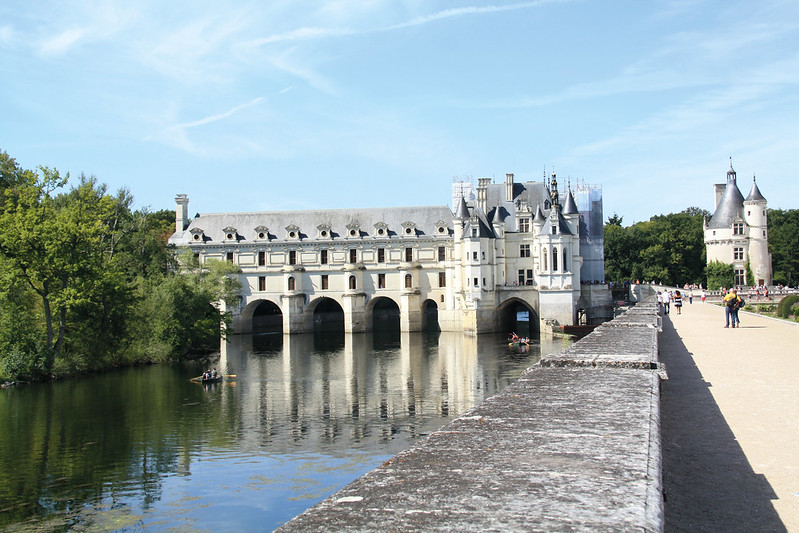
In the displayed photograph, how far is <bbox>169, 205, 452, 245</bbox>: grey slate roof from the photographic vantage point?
211 ft

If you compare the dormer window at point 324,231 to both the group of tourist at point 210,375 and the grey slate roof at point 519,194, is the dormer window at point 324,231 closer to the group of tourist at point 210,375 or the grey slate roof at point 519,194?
the grey slate roof at point 519,194

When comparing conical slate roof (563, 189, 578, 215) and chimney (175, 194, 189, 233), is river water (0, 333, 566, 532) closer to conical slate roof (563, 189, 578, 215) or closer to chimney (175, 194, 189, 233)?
conical slate roof (563, 189, 578, 215)

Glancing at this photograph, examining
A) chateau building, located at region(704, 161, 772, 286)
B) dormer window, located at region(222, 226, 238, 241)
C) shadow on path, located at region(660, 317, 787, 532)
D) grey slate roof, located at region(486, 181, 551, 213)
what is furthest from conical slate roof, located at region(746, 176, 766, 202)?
shadow on path, located at region(660, 317, 787, 532)

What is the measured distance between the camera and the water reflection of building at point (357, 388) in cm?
2356

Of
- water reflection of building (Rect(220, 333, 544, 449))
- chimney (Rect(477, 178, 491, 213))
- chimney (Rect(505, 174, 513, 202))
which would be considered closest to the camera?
water reflection of building (Rect(220, 333, 544, 449))

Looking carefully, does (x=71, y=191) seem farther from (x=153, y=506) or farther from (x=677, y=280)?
(x=677, y=280)

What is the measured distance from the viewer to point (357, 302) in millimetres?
62156

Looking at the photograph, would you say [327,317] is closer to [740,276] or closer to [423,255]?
[423,255]

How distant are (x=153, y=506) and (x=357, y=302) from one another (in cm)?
4649

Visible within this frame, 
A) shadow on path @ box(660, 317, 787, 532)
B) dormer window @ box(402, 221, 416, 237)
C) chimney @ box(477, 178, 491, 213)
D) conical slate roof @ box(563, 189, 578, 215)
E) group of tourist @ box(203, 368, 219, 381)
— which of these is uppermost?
chimney @ box(477, 178, 491, 213)

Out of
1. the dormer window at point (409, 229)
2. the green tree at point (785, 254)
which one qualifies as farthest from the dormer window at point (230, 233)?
the green tree at point (785, 254)

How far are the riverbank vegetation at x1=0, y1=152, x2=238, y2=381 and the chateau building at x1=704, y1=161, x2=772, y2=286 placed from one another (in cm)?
5025

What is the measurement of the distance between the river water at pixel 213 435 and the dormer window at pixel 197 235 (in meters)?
25.3

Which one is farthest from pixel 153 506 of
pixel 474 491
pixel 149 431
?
pixel 474 491
